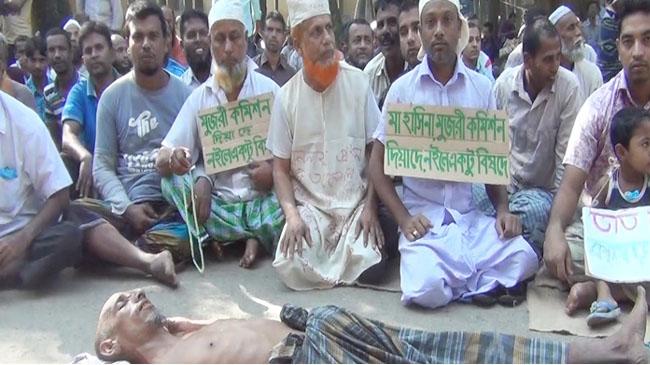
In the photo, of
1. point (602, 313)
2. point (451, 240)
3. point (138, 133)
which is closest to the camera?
point (602, 313)

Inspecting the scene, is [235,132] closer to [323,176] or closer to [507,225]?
[323,176]

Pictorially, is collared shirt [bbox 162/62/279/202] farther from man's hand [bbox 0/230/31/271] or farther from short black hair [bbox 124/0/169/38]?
man's hand [bbox 0/230/31/271]

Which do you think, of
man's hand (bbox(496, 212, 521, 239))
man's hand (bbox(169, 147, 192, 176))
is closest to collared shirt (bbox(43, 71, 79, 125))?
man's hand (bbox(169, 147, 192, 176))

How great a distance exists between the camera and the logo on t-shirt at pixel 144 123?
5879 millimetres

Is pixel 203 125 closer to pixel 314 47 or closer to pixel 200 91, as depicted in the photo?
pixel 200 91

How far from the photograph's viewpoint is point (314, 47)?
17.3 feet

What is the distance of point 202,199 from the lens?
18.3 feet

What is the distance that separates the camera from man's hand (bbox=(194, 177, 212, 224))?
5.57 metres

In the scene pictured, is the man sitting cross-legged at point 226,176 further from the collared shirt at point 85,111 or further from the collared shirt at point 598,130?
the collared shirt at point 598,130

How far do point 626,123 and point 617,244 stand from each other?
628 mm

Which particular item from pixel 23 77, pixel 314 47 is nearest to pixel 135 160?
pixel 314 47

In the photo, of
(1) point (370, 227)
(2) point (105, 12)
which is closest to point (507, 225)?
(1) point (370, 227)

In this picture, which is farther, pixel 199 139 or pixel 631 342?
pixel 199 139

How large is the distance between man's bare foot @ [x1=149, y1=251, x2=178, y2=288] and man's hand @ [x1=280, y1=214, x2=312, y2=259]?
0.67m
